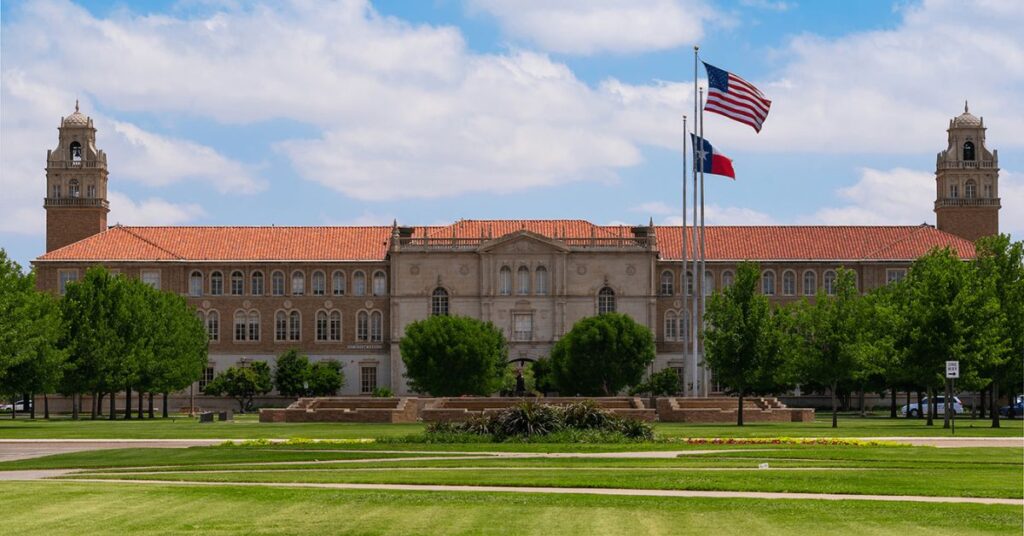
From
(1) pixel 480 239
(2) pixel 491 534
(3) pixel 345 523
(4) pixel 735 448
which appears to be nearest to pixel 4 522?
(3) pixel 345 523

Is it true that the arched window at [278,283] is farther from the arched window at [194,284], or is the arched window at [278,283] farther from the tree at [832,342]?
the tree at [832,342]

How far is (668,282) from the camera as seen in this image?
5079 inches

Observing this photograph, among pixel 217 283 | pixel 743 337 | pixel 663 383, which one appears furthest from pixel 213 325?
pixel 743 337

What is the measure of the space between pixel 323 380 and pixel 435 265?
43.1 feet

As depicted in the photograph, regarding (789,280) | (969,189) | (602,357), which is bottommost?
(602,357)

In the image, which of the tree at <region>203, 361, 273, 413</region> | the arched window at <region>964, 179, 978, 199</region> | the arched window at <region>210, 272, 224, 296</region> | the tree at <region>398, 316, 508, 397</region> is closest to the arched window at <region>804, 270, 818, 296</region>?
the arched window at <region>964, 179, 978, 199</region>

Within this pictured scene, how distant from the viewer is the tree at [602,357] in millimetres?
A: 111438

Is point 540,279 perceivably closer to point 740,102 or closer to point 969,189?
point 969,189

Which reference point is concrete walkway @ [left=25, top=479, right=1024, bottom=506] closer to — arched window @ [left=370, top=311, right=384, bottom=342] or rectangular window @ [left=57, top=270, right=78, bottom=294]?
arched window @ [left=370, top=311, right=384, bottom=342]

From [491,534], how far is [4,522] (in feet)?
23.0

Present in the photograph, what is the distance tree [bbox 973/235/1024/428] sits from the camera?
6569cm

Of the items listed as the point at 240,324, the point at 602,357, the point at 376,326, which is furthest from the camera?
the point at 376,326

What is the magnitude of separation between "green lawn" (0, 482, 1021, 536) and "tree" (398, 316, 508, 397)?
77.4 metres

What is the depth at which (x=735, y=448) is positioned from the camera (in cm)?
4281
